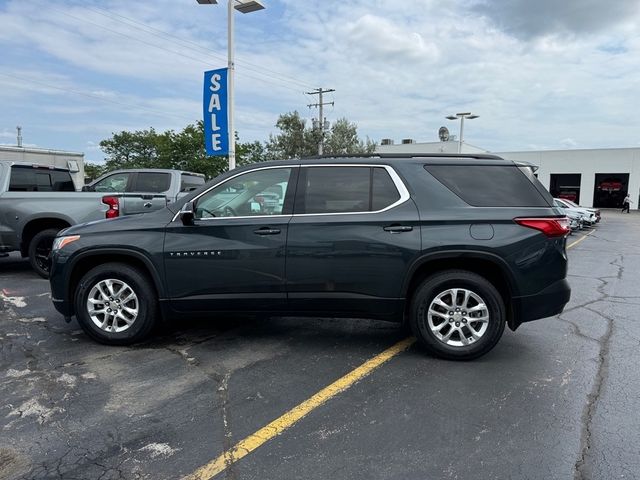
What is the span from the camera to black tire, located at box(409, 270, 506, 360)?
4.23 meters

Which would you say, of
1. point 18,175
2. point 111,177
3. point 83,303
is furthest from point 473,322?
point 111,177

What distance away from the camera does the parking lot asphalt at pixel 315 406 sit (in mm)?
2797

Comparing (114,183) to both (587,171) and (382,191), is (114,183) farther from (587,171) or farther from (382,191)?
(587,171)

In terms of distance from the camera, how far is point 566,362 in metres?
4.38

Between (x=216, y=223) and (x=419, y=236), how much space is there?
183 centimetres

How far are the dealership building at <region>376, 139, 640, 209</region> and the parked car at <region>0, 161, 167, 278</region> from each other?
38660 mm

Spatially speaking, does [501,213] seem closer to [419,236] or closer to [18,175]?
[419,236]

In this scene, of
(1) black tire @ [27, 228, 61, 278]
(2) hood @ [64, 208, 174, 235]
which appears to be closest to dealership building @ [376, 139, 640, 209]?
(1) black tire @ [27, 228, 61, 278]

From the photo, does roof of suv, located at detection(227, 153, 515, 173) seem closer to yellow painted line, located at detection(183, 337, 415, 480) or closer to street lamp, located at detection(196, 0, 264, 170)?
yellow painted line, located at detection(183, 337, 415, 480)

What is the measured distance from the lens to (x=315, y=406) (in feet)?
11.4

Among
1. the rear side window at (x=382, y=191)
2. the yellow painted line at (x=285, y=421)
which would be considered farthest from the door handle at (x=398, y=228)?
the yellow painted line at (x=285, y=421)

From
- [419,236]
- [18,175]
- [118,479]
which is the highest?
[18,175]

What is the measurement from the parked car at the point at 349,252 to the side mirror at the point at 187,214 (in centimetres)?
1

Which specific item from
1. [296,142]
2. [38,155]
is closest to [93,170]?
[296,142]
